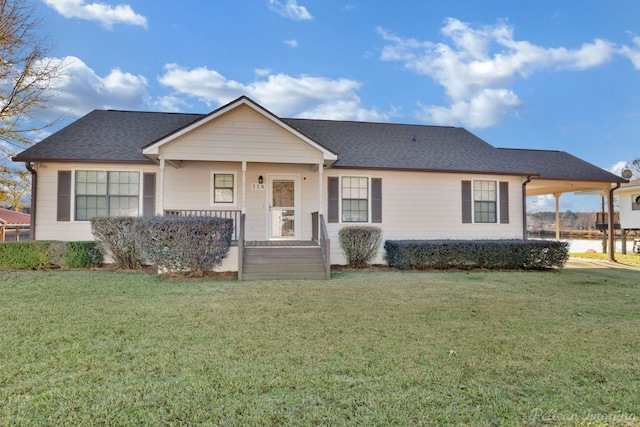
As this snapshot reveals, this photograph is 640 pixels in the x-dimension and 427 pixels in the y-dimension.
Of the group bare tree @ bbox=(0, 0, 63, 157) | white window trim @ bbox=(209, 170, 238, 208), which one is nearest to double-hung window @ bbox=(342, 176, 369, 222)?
white window trim @ bbox=(209, 170, 238, 208)

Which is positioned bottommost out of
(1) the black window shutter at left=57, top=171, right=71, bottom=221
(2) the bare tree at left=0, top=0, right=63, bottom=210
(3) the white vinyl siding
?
(1) the black window shutter at left=57, top=171, right=71, bottom=221

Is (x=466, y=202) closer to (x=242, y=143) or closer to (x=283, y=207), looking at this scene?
(x=283, y=207)

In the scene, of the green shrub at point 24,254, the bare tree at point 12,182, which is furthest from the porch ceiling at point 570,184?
the bare tree at point 12,182

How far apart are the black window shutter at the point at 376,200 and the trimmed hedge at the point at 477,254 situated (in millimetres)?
1105

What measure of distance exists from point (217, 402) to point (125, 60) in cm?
1552

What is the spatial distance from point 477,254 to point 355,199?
3941 mm

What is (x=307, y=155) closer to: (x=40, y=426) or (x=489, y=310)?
(x=489, y=310)

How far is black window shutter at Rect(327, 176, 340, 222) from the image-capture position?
11.6 metres

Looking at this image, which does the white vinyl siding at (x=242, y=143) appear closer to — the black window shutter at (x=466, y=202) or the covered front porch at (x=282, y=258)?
the covered front porch at (x=282, y=258)

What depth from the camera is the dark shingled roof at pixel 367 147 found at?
35.2ft

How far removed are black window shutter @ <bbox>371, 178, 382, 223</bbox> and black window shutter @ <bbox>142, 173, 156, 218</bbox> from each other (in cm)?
659

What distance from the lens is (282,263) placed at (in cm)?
909

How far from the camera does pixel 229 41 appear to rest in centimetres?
1458

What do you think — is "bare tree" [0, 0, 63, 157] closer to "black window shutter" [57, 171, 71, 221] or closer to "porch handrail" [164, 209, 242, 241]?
"black window shutter" [57, 171, 71, 221]
